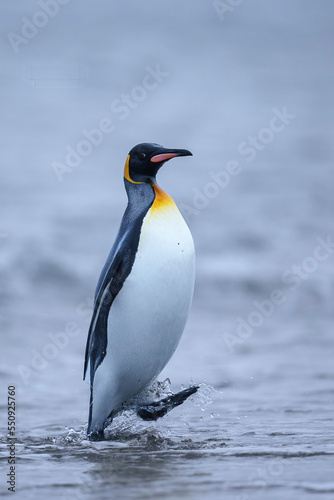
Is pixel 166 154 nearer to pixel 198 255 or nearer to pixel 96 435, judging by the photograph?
pixel 96 435

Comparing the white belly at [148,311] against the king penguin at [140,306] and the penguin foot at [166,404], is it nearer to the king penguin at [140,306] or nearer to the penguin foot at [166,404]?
the king penguin at [140,306]

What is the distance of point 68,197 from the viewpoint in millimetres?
14422

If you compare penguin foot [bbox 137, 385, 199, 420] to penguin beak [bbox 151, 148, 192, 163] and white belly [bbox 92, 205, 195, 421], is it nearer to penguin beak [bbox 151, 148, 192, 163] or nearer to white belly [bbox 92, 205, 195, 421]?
white belly [bbox 92, 205, 195, 421]

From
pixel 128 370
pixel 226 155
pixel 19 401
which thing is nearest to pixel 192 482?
pixel 128 370

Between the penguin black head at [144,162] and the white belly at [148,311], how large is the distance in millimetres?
213

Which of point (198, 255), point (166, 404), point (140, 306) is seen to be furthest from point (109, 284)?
point (198, 255)

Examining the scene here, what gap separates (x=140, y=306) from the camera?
3516 mm

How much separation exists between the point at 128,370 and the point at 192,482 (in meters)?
1.11

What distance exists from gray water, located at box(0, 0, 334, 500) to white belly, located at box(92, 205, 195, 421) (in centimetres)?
21

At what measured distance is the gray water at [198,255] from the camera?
2973mm

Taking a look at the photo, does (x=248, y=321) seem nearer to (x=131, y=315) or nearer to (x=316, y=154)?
(x=131, y=315)

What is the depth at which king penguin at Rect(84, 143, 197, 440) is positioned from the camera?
3.51 metres

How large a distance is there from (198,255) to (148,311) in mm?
7336

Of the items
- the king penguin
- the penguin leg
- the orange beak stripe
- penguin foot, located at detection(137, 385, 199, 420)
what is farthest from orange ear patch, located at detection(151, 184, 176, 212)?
the penguin leg
